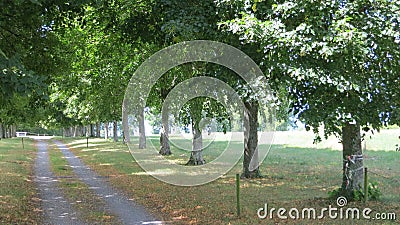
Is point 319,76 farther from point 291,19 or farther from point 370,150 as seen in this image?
point 370,150

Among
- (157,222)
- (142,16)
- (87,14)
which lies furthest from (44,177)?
(157,222)

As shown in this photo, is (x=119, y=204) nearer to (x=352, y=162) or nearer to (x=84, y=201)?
(x=84, y=201)

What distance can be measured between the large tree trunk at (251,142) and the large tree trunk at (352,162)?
612 cm

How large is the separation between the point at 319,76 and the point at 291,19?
124 centimetres

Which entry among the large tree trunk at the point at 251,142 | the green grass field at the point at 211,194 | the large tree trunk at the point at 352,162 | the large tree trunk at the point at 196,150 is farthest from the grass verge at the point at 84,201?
the large tree trunk at the point at 196,150

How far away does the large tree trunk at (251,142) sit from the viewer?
16047mm

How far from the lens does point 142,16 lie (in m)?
11.7

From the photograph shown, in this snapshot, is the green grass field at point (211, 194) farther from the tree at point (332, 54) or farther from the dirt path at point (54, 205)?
the tree at point (332, 54)

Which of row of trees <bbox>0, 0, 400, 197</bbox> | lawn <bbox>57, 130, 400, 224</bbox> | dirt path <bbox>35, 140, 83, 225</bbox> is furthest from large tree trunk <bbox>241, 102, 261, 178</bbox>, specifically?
dirt path <bbox>35, 140, 83, 225</bbox>

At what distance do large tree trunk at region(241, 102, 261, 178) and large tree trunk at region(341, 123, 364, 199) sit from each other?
6.12m

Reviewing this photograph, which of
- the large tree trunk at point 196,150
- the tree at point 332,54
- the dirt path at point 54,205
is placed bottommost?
the dirt path at point 54,205

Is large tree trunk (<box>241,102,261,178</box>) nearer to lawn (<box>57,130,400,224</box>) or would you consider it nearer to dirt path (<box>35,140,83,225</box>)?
lawn (<box>57,130,400,224</box>)

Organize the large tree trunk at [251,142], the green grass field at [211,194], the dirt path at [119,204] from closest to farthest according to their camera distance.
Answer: the dirt path at [119,204] < the green grass field at [211,194] < the large tree trunk at [251,142]

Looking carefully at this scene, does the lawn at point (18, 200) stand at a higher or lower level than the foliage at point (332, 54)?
lower
